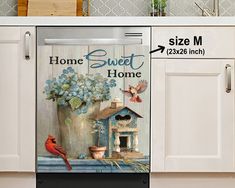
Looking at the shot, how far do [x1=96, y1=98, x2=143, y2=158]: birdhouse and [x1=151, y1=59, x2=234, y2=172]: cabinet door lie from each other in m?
0.10

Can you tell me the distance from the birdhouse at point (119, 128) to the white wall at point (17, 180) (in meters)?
0.40

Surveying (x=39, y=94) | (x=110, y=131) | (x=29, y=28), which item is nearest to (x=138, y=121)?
(x=110, y=131)

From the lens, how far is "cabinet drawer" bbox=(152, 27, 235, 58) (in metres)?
2.67

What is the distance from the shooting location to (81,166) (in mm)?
2656

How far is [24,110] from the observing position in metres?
2.67

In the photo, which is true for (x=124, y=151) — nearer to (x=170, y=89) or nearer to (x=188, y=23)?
(x=170, y=89)

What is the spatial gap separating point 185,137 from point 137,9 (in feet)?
3.11

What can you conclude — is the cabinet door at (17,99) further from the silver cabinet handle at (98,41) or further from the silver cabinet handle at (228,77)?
the silver cabinet handle at (228,77)

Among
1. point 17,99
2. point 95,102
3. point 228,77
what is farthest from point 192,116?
point 17,99

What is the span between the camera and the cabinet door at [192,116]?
105 inches

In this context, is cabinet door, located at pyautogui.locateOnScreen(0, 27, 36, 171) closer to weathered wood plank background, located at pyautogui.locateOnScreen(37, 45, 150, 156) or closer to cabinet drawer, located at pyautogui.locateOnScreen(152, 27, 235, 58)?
weathered wood plank background, located at pyautogui.locateOnScreen(37, 45, 150, 156)

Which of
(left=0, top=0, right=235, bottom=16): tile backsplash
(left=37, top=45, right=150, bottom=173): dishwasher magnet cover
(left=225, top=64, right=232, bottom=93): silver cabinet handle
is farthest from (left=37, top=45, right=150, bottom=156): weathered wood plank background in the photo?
(left=0, top=0, right=235, bottom=16): tile backsplash

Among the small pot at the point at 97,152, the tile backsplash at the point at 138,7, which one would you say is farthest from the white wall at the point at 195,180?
the tile backsplash at the point at 138,7

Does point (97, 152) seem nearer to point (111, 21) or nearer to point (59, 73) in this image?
point (59, 73)
